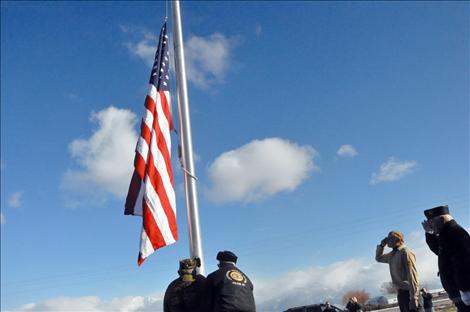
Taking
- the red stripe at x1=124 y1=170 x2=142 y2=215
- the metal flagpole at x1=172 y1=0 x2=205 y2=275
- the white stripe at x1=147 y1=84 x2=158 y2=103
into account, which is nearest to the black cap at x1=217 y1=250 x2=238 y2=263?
the metal flagpole at x1=172 y1=0 x2=205 y2=275

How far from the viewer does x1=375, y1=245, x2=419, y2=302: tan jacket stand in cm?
631

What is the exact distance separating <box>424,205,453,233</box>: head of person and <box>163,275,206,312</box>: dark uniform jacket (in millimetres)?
2586

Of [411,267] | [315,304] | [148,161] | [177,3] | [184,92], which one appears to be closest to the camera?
[411,267]

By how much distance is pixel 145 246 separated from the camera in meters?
6.39

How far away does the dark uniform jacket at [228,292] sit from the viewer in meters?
4.68

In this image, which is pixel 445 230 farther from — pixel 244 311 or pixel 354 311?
pixel 354 311

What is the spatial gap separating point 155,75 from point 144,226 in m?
2.60

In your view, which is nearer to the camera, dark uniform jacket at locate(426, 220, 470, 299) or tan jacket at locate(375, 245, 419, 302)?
dark uniform jacket at locate(426, 220, 470, 299)

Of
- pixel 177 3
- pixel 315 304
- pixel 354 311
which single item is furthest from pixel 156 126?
pixel 315 304

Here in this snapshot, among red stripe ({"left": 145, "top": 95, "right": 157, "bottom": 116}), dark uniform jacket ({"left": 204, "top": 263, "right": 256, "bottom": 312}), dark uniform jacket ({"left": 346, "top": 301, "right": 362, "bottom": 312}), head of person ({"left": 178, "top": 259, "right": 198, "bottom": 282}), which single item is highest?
red stripe ({"left": 145, "top": 95, "right": 157, "bottom": 116})

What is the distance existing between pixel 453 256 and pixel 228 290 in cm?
233

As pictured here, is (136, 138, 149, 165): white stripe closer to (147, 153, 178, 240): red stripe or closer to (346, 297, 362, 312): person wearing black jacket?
(147, 153, 178, 240): red stripe

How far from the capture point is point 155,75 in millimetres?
7684

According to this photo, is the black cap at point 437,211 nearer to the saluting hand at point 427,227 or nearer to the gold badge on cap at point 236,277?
the saluting hand at point 427,227
